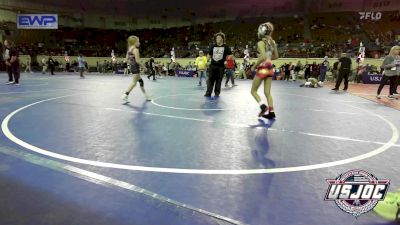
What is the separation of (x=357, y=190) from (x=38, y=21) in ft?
109

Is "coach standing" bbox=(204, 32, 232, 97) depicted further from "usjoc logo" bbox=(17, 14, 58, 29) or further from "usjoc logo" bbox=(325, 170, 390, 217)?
"usjoc logo" bbox=(17, 14, 58, 29)

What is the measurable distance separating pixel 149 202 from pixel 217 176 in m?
0.92

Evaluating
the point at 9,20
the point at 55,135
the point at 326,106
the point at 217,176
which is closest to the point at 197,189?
the point at 217,176

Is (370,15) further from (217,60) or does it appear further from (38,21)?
(38,21)

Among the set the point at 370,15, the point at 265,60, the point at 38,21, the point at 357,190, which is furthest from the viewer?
the point at 370,15

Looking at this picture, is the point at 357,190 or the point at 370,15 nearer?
the point at 357,190

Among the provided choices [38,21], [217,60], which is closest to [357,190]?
[217,60]

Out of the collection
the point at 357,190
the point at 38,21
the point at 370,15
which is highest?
the point at 370,15

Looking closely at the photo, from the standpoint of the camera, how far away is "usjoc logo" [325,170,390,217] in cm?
232

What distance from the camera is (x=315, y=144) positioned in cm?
493

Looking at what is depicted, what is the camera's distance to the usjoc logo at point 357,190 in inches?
91.2

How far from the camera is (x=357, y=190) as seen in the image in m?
2.32

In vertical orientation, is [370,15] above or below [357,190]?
above

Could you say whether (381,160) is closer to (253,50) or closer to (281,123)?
(281,123)
